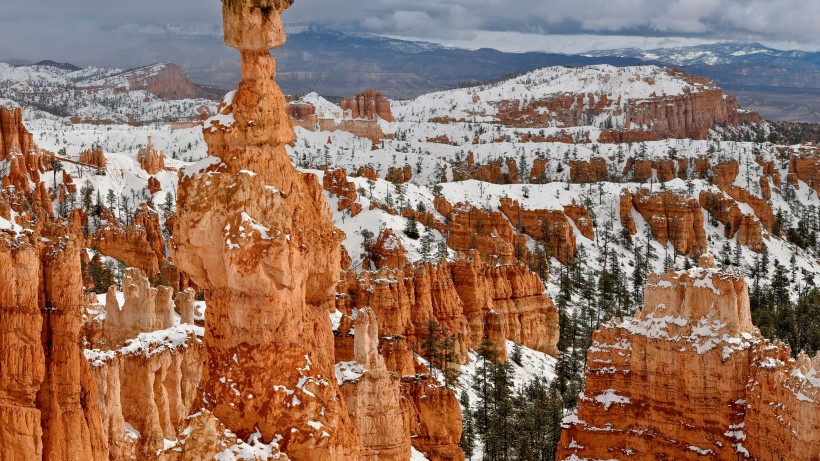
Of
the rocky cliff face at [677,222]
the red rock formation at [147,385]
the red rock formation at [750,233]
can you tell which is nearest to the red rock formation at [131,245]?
the red rock formation at [147,385]

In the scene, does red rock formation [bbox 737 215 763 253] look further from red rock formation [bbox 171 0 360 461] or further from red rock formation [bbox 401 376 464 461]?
red rock formation [bbox 171 0 360 461]

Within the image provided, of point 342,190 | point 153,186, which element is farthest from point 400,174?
point 342,190

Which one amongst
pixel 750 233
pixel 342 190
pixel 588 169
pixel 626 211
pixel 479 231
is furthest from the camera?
pixel 588 169

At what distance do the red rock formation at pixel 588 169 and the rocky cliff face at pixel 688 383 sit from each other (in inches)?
4131

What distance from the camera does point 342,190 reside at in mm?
88625

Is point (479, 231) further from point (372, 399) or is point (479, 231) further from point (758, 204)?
point (372, 399)

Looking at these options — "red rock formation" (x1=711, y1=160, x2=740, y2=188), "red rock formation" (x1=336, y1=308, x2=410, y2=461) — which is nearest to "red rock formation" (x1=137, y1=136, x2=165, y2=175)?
"red rock formation" (x1=711, y1=160, x2=740, y2=188)

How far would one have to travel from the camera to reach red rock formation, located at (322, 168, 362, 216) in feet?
282

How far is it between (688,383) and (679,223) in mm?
77008

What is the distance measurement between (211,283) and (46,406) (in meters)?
6.50

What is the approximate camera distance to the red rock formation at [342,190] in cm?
8583

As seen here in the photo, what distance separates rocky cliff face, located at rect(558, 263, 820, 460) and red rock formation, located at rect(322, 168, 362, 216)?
193 feet

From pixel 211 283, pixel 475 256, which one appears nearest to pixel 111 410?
pixel 211 283

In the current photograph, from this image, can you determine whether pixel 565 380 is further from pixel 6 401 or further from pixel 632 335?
pixel 6 401
